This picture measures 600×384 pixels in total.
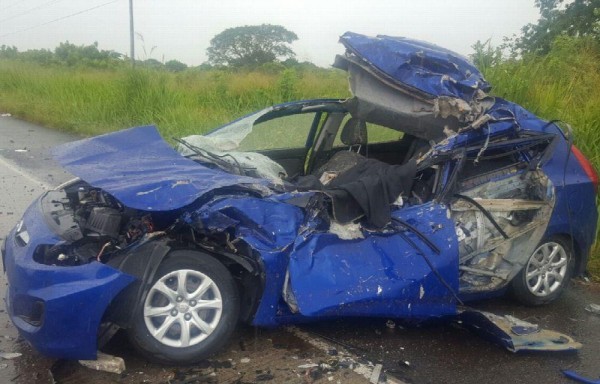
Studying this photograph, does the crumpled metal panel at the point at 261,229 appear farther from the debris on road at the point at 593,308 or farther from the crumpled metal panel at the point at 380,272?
the debris on road at the point at 593,308

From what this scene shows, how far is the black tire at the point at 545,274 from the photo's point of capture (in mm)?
4656

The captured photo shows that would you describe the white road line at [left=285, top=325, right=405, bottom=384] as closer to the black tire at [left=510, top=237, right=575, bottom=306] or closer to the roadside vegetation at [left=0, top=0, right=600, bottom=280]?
the black tire at [left=510, top=237, right=575, bottom=306]

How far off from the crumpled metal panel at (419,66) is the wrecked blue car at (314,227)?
0.04 feet

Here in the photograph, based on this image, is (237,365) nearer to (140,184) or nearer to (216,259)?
(216,259)

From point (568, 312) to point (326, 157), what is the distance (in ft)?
7.96

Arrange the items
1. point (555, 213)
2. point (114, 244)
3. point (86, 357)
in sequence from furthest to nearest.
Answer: point (555, 213)
point (114, 244)
point (86, 357)

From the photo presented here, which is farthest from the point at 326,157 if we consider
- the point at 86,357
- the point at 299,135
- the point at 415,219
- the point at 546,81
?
the point at 546,81

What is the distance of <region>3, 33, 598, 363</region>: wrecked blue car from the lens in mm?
3391

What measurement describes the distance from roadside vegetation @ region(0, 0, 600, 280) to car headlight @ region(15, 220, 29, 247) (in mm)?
4866

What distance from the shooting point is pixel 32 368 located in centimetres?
342

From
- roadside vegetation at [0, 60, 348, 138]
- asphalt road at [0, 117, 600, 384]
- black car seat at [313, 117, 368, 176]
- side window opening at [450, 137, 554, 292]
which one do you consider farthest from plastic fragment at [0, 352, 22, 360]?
Answer: roadside vegetation at [0, 60, 348, 138]

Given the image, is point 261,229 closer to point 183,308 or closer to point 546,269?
point 183,308

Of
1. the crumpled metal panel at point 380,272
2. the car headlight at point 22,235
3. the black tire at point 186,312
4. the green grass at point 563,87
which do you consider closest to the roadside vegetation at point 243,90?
the green grass at point 563,87

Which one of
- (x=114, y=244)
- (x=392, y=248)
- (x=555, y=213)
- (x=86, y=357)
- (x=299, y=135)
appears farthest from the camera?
(x=299, y=135)
